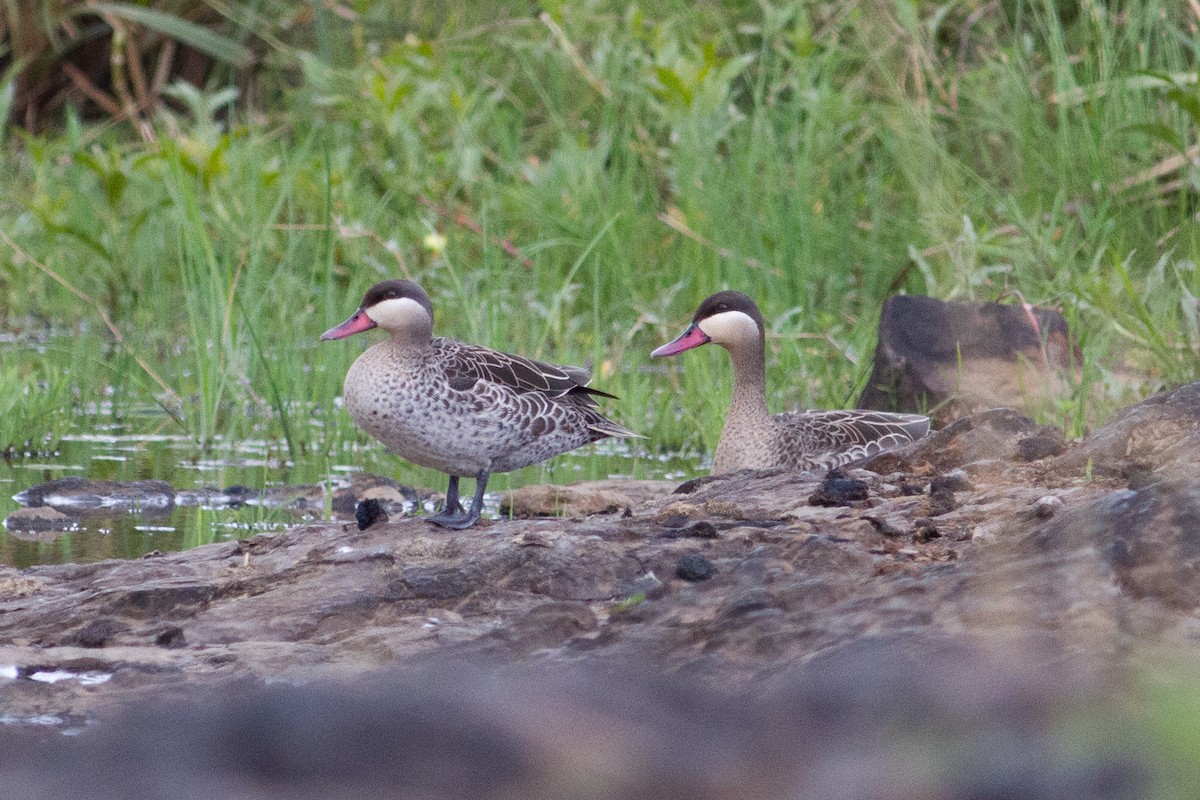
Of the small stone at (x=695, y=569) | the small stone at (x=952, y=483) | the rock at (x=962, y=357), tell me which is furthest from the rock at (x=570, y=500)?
the rock at (x=962, y=357)

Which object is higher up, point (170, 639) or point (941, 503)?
point (941, 503)

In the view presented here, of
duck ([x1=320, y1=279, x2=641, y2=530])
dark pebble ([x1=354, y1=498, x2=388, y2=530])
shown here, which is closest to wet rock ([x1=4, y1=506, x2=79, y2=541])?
duck ([x1=320, y1=279, x2=641, y2=530])

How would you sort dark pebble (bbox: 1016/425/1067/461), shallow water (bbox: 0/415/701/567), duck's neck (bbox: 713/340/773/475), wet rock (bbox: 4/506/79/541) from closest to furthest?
dark pebble (bbox: 1016/425/1067/461) < shallow water (bbox: 0/415/701/567) < wet rock (bbox: 4/506/79/541) < duck's neck (bbox: 713/340/773/475)

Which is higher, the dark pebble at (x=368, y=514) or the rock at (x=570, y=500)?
the dark pebble at (x=368, y=514)

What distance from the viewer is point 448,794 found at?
7.20ft

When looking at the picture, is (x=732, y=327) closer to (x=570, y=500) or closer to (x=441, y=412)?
(x=570, y=500)

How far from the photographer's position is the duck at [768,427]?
587 cm

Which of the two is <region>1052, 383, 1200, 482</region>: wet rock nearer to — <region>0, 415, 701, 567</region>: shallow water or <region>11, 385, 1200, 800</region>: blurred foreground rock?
<region>11, 385, 1200, 800</region>: blurred foreground rock

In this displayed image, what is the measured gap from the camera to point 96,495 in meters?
5.70

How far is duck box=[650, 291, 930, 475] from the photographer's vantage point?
587 cm

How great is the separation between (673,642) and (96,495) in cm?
302

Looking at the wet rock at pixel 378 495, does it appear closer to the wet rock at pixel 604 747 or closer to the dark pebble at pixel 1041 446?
the dark pebble at pixel 1041 446

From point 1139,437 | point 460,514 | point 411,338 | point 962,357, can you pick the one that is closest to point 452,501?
point 460,514

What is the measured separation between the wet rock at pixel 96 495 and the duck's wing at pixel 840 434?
2141 millimetres
